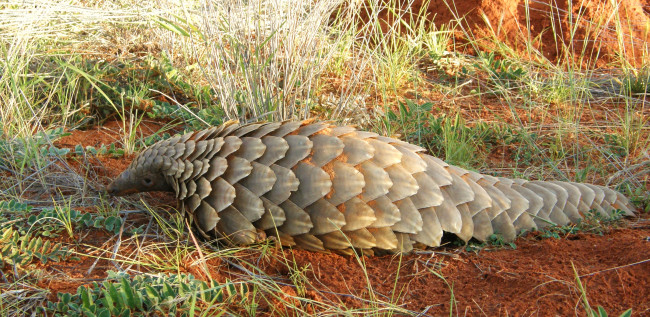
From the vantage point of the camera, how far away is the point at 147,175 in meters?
2.33

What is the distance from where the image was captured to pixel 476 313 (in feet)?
6.04

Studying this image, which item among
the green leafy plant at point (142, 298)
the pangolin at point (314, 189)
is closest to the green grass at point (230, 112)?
the green leafy plant at point (142, 298)

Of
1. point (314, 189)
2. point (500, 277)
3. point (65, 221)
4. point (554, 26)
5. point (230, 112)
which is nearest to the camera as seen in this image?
point (500, 277)

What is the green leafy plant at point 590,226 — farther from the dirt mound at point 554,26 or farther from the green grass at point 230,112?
the dirt mound at point 554,26

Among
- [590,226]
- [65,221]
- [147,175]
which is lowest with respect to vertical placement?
[590,226]

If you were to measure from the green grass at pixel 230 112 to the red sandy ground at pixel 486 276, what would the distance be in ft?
0.10

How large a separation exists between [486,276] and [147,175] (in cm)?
128

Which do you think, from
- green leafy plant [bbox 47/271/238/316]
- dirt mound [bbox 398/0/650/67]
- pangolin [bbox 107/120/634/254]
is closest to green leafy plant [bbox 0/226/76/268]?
green leafy plant [bbox 47/271/238/316]

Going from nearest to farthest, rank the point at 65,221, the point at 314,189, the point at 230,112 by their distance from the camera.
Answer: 1. the point at 314,189
2. the point at 65,221
3. the point at 230,112

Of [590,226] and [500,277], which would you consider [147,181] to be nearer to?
[500,277]

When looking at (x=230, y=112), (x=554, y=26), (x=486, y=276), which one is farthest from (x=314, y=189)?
(x=554, y=26)

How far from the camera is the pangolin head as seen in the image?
2.29 meters

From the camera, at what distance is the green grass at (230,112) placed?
203 cm

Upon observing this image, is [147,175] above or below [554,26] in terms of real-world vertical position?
above
